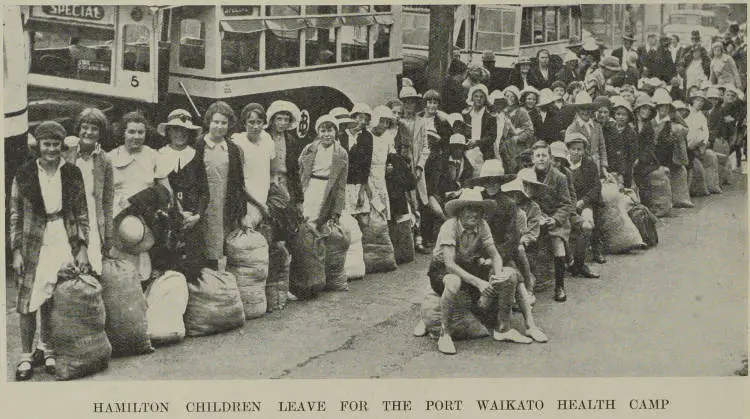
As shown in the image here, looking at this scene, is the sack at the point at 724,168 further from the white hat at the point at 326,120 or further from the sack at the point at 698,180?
the white hat at the point at 326,120

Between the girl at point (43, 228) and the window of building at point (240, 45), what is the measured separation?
9.04 feet

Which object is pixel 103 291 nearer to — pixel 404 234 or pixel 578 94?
pixel 404 234

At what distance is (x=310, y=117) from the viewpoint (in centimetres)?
820

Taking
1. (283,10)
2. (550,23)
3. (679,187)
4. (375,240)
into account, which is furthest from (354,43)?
(550,23)

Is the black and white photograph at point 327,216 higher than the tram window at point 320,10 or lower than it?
lower

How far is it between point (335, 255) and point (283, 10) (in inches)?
89.7

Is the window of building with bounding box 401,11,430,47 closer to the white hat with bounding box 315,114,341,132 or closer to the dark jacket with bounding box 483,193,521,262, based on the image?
the white hat with bounding box 315,114,341,132

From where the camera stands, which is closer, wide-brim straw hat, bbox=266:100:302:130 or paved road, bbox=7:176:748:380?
paved road, bbox=7:176:748:380

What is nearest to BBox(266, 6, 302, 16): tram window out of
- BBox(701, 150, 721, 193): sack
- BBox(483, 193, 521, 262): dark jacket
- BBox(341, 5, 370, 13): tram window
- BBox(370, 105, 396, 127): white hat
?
BBox(341, 5, 370, 13): tram window

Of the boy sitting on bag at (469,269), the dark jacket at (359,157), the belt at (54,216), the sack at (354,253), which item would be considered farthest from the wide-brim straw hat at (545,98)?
the belt at (54,216)

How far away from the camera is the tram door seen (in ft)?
21.7

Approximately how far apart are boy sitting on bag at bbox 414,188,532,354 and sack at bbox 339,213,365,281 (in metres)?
1.20

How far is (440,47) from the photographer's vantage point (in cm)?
846

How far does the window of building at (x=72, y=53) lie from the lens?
6.36 m
